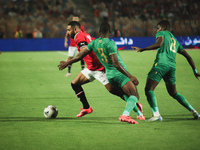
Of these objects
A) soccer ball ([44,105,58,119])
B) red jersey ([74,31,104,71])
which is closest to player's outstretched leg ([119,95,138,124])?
red jersey ([74,31,104,71])

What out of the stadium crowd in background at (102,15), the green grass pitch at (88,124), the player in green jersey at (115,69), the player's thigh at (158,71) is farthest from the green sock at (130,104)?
the stadium crowd in background at (102,15)

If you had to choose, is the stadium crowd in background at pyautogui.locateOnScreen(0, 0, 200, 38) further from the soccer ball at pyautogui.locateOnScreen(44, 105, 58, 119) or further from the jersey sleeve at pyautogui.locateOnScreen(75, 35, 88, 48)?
the soccer ball at pyautogui.locateOnScreen(44, 105, 58, 119)

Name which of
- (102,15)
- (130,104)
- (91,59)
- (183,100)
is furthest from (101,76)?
(102,15)

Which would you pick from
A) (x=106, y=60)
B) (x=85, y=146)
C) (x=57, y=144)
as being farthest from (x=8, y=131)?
(x=106, y=60)

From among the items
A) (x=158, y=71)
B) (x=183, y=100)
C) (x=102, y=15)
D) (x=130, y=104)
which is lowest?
(x=102, y=15)

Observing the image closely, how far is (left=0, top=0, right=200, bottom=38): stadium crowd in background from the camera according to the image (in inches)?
1233

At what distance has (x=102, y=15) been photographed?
116ft

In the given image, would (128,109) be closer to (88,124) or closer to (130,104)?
(130,104)

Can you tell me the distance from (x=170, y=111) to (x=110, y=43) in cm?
234

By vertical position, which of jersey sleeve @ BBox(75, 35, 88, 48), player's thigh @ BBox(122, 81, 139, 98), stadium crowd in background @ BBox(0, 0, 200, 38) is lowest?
stadium crowd in background @ BBox(0, 0, 200, 38)

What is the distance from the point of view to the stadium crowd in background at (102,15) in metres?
31.3

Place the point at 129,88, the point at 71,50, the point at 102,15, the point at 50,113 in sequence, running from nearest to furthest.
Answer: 1. the point at 129,88
2. the point at 50,113
3. the point at 71,50
4. the point at 102,15

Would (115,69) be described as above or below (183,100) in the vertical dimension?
above

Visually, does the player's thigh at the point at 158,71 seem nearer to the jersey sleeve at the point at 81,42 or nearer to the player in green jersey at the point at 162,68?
the player in green jersey at the point at 162,68
